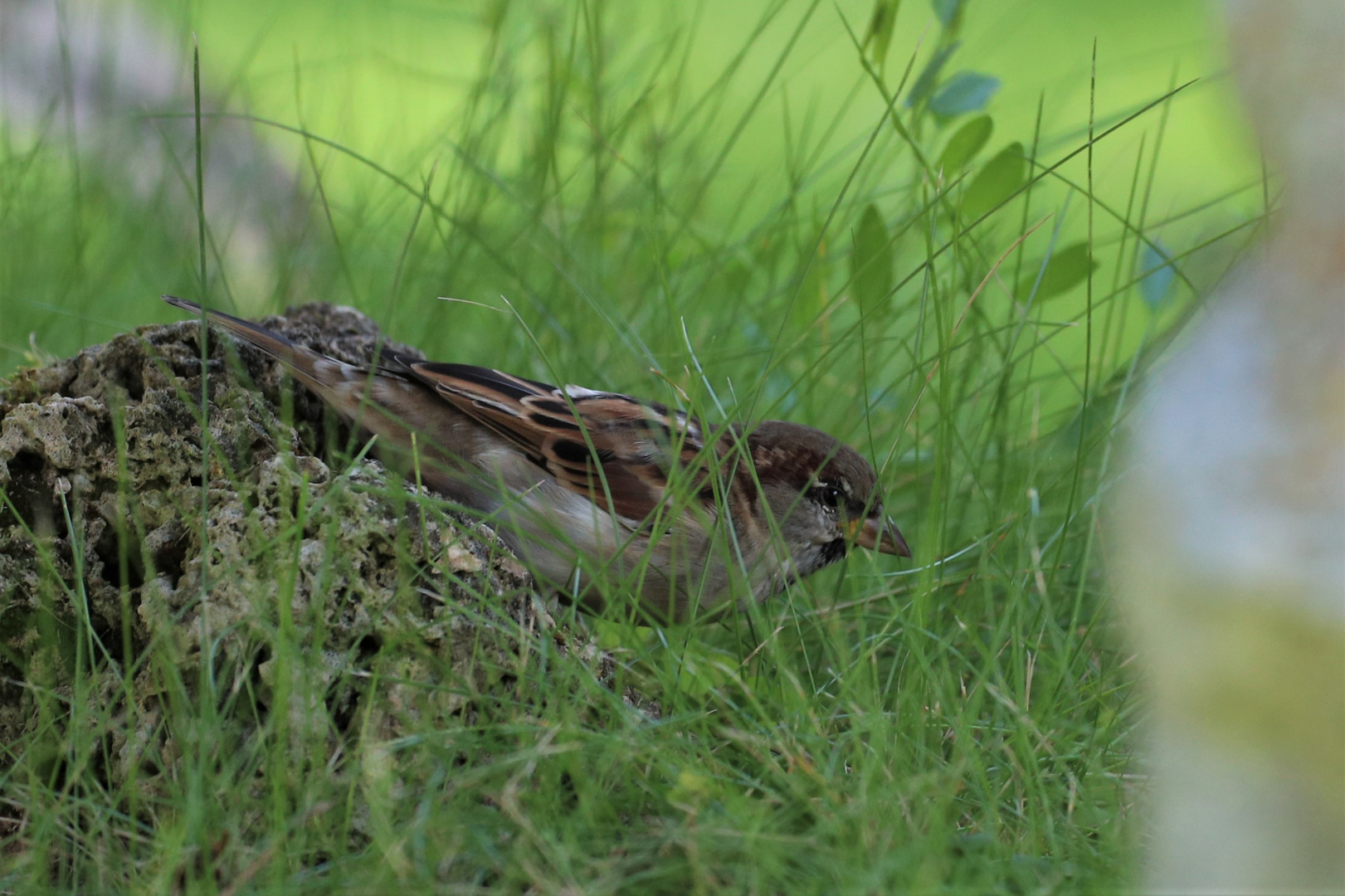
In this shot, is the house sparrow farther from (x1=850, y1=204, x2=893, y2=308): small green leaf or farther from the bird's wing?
(x1=850, y1=204, x2=893, y2=308): small green leaf

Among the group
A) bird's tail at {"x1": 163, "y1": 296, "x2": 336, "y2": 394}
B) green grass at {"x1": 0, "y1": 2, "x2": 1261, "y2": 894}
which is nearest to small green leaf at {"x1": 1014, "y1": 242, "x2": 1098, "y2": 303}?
green grass at {"x1": 0, "y1": 2, "x2": 1261, "y2": 894}

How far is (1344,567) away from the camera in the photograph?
1.25 metres

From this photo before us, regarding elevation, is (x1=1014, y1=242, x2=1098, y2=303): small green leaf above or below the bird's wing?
above

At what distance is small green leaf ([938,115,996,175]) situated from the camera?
320 cm

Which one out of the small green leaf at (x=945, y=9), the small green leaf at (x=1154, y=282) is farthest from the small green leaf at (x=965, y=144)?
the small green leaf at (x=1154, y=282)

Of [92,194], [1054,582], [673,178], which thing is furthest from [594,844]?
[92,194]

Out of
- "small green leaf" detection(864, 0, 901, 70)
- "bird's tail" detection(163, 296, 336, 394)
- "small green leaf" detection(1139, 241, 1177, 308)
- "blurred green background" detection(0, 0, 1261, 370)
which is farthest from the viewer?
"blurred green background" detection(0, 0, 1261, 370)

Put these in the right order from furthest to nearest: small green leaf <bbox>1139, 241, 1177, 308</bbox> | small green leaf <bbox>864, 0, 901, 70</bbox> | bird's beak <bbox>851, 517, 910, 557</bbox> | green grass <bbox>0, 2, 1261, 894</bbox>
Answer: small green leaf <bbox>1139, 241, 1177, 308</bbox> → bird's beak <bbox>851, 517, 910, 557</bbox> → small green leaf <bbox>864, 0, 901, 70</bbox> → green grass <bbox>0, 2, 1261, 894</bbox>

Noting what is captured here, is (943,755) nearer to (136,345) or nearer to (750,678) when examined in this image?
(750,678)

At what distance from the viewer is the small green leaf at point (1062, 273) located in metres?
3.21

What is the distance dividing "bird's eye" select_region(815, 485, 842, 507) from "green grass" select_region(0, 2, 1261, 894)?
0.24 metres

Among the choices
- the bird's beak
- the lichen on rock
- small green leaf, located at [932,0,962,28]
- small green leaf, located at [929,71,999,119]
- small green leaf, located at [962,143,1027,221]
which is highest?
small green leaf, located at [932,0,962,28]

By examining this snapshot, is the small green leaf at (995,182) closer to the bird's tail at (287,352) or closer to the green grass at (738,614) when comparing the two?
the green grass at (738,614)

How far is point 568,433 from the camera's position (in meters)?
3.23
